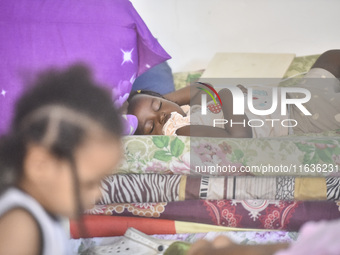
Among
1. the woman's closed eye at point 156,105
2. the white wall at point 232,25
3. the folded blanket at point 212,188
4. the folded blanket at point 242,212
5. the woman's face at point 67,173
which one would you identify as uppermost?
the white wall at point 232,25

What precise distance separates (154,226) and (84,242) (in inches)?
6.6

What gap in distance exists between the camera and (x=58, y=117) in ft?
2.40

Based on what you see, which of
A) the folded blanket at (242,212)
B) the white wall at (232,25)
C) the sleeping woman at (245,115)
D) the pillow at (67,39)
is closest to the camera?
the folded blanket at (242,212)

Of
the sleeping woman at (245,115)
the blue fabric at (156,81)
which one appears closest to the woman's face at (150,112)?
the sleeping woman at (245,115)

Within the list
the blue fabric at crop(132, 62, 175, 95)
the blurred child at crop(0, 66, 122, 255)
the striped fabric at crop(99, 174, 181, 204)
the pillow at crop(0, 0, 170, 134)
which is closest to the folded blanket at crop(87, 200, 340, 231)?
the striped fabric at crop(99, 174, 181, 204)

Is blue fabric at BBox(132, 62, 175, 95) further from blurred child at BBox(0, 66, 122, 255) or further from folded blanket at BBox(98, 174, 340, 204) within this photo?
blurred child at BBox(0, 66, 122, 255)

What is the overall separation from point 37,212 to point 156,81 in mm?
1116

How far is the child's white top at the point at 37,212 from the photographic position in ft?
2.56

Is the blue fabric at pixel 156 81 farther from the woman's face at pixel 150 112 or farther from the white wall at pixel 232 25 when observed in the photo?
the white wall at pixel 232 25

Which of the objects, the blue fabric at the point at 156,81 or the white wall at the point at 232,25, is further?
the white wall at the point at 232,25

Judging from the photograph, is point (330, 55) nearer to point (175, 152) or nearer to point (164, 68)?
point (164, 68)

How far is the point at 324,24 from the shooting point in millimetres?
2146

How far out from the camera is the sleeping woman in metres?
1.57

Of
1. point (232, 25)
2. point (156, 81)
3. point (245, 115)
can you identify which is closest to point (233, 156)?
point (245, 115)
